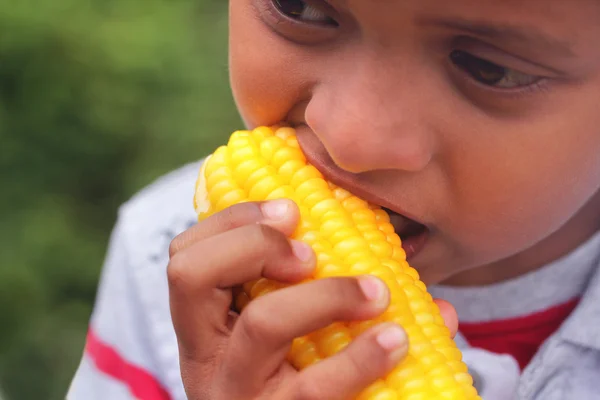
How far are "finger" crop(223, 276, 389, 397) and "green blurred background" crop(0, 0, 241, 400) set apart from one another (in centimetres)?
126

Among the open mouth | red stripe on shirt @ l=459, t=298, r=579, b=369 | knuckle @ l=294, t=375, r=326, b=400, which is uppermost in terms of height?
the open mouth

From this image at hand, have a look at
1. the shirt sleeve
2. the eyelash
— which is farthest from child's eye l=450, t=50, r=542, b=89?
the shirt sleeve

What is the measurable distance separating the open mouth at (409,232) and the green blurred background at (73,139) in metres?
1.20

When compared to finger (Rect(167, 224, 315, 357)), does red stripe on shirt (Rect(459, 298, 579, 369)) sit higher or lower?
lower

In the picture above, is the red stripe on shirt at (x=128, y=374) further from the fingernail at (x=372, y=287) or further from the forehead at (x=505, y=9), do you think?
the forehead at (x=505, y=9)

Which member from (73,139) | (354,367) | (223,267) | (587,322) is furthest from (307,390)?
(73,139)

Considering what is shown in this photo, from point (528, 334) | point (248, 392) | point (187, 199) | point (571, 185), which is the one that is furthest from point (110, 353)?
point (571, 185)

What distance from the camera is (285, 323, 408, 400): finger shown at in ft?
2.60

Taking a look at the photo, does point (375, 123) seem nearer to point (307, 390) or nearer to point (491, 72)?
point (491, 72)

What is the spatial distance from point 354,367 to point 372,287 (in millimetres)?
88

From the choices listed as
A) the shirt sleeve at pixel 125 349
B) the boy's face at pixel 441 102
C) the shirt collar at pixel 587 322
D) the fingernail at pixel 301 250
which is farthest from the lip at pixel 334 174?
the shirt sleeve at pixel 125 349

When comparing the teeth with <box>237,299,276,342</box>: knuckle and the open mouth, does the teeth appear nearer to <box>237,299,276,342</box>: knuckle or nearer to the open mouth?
the open mouth

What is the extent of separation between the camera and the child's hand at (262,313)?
80 cm

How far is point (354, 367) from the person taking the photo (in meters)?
0.79
